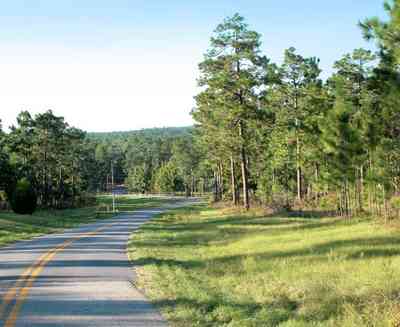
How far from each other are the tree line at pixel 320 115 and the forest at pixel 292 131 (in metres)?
0.07

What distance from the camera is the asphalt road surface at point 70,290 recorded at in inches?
376

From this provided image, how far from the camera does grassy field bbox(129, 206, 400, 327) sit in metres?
9.95

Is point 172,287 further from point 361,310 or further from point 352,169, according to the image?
point 352,169

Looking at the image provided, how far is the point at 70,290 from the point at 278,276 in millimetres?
5637

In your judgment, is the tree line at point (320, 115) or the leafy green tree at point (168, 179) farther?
the leafy green tree at point (168, 179)

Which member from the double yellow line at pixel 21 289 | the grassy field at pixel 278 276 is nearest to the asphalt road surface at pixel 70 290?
the double yellow line at pixel 21 289

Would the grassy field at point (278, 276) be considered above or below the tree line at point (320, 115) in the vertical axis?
below

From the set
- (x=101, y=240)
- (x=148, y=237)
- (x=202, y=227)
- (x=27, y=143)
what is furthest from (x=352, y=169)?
(x=27, y=143)

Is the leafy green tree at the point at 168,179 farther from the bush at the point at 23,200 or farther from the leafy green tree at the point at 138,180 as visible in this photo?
the bush at the point at 23,200

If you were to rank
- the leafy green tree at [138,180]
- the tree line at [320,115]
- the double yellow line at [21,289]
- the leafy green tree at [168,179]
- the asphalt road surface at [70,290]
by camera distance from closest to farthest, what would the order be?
1. the asphalt road surface at [70,290]
2. the double yellow line at [21,289]
3. the tree line at [320,115]
4. the leafy green tree at [168,179]
5. the leafy green tree at [138,180]

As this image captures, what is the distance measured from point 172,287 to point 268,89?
3328cm

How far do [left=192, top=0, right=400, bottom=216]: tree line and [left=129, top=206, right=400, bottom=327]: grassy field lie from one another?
4.86 meters

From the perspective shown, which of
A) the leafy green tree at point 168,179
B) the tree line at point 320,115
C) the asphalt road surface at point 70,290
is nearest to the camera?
the asphalt road surface at point 70,290

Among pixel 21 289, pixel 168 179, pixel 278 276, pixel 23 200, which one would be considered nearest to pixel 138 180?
pixel 168 179
